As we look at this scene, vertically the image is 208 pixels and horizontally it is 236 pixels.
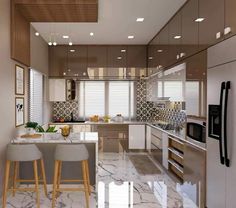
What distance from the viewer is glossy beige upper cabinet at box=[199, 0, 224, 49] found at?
2965 mm

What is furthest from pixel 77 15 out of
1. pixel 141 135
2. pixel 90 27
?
pixel 141 135

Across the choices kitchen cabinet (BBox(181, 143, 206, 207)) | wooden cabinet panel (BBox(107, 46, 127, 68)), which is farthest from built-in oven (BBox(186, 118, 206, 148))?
wooden cabinet panel (BBox(107, 46, 127, 68))

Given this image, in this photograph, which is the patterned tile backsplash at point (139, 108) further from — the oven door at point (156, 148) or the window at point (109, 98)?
the oven door at point (156, 148)

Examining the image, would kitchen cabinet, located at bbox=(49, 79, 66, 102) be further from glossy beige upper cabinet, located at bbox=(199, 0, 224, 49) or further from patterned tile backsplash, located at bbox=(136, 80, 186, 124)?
glossy beige upper cabinet, located at bbox=(199, 0, 224, 49)

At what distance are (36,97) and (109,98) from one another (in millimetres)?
2571

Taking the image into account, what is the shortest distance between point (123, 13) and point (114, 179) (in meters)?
2.98

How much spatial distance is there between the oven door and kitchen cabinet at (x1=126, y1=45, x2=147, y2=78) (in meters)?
1.93

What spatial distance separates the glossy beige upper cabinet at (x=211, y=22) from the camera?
9.73 ft

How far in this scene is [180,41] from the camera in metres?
4.45

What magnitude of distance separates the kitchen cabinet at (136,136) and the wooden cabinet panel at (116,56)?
1.75 meters

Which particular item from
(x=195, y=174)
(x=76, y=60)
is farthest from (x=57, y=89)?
(x=195, y=174)

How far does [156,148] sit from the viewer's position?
20.1ft

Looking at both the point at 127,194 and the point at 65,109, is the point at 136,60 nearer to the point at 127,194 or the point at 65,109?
the point at 65,109

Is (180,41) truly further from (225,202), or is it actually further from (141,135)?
(141,135)
